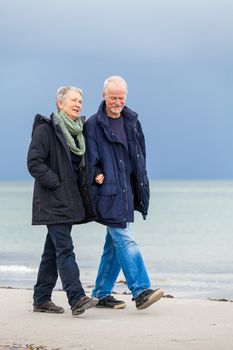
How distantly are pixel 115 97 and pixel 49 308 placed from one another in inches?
79.8

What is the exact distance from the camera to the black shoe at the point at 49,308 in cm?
880

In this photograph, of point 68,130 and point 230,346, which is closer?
point 230,346

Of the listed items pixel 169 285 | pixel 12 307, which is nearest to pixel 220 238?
pixel 169 285

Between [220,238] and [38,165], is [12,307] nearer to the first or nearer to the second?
[38,165]

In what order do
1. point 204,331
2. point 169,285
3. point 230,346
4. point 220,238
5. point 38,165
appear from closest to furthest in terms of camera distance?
point 230,346 < point 204,331 < point 38,165 < point 169,285 < point 220,238

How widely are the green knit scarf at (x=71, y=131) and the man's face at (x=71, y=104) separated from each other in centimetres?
5

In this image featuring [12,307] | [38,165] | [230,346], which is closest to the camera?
[230,346]

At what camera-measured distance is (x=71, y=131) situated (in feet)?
28.0

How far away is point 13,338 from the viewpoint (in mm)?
7551

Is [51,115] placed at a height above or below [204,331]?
above

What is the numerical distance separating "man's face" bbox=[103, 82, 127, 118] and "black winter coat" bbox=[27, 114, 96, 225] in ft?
1.77

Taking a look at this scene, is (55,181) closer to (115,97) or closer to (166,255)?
(115,97)

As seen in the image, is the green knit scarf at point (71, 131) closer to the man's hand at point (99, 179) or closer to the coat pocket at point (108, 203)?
the man's hand at point (99, 179)

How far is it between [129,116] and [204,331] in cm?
217
